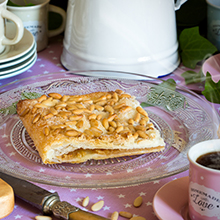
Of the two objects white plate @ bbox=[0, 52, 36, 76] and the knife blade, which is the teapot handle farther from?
the knife blade

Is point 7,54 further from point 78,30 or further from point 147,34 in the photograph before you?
point 147,34

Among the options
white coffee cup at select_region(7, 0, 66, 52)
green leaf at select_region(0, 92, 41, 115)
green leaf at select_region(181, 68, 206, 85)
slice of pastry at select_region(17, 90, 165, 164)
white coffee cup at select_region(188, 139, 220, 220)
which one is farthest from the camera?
white coffee cup at select_region(7, 0, 66, 52)

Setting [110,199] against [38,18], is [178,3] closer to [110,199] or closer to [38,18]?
[38,18]

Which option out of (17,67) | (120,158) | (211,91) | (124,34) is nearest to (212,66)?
(211,91)

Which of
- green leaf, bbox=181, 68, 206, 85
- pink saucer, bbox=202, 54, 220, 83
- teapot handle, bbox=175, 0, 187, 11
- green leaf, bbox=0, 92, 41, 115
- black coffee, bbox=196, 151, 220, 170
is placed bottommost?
green leaf, bbox=181, 68, 206, 85

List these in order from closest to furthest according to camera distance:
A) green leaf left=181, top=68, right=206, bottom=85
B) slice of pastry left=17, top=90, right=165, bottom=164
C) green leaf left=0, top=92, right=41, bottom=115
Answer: slice of pastry left=17, top=90, right=165, bottom=164, green leaf left=0, top=92, right=41, bottom=115, green leaf left=181, top=68, right=206, bottom=85

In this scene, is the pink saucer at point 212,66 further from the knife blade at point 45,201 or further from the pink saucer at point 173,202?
the knife blade at point 45,201

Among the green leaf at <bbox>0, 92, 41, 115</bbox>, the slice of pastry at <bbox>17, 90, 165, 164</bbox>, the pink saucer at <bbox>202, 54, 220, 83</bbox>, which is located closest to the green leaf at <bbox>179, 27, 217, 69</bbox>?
the pink saucer at <bbox>202, 54, 220, 83</bbox>

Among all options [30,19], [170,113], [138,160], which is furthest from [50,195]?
[30,19]
